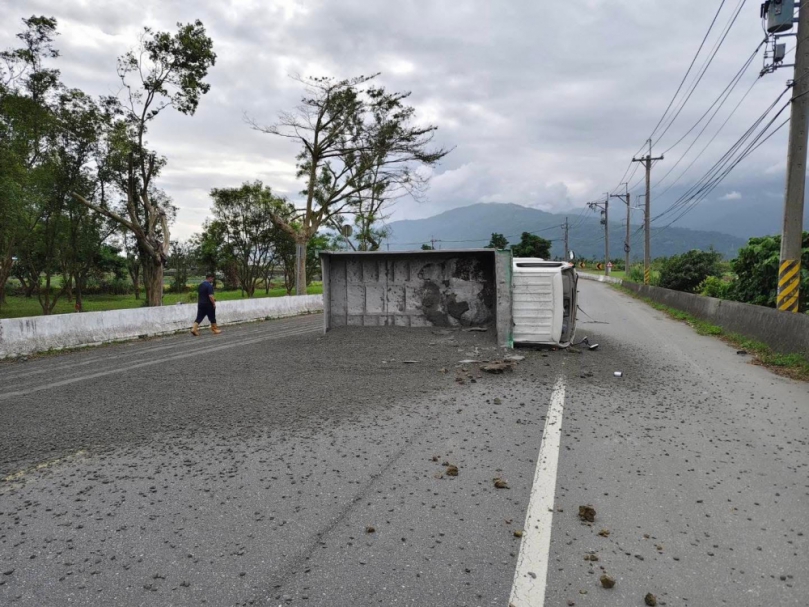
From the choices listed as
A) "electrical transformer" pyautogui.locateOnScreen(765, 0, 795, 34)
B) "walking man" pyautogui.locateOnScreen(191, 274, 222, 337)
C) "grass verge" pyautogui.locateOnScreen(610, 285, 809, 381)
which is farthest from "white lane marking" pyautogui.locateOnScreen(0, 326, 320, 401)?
"electrical transformer" pyautogui.locateOnScreen(765, 0, 795, 34)

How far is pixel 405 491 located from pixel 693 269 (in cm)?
3009

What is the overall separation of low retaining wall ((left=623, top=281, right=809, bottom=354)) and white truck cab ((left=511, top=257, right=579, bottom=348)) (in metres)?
3.95

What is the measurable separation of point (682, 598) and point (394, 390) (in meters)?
4.78

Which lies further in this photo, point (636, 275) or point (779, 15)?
point (636, 275)

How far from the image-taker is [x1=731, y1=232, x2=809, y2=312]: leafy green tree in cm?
1479

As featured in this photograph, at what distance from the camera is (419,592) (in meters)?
2.56

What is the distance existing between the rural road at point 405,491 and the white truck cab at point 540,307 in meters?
2.80

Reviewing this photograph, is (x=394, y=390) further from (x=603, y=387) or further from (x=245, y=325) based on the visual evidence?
Result: (x=245, y=325)

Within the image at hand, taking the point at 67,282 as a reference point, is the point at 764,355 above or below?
below

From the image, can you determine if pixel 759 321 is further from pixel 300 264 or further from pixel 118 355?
pixel 300 264

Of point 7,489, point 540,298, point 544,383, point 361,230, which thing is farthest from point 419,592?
point 361,230

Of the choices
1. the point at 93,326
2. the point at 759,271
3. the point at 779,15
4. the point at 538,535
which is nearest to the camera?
the point at 538,535

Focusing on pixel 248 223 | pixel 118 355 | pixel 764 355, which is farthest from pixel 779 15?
pixel 248 223

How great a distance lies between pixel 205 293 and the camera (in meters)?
14.7
